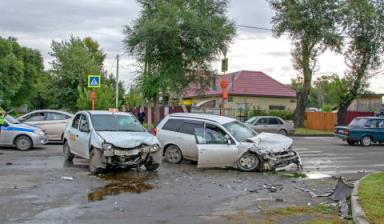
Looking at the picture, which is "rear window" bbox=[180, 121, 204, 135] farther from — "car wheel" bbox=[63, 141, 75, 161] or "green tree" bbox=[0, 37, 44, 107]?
"green tree" bbox=[0, 37, 44, 107]

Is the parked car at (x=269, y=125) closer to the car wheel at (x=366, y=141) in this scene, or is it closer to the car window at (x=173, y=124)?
the car wheel at (x=366, y=141)

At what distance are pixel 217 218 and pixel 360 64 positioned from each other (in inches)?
1359

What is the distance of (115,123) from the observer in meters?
13.4

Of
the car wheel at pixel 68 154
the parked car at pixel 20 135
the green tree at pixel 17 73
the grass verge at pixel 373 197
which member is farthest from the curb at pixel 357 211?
the green tree at pixel 17 73

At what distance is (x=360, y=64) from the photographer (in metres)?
38.8

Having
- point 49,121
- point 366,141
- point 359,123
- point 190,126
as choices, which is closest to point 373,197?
point 190,126

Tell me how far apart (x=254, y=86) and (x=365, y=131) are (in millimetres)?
22405

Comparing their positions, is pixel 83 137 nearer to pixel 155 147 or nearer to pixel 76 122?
pixel 76 122

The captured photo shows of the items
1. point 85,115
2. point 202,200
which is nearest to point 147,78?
point 85,115

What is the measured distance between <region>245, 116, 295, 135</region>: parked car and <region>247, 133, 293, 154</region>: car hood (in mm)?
15035

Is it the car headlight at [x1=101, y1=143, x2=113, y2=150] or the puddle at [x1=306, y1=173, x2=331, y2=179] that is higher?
the car headlight at [x1=101, y1=143, x2=113, y2=150]

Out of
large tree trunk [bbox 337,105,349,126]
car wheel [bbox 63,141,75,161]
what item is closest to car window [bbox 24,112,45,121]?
car wheel [bbox 63,141,75,161]

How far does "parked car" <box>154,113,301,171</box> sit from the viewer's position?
43.2 feet

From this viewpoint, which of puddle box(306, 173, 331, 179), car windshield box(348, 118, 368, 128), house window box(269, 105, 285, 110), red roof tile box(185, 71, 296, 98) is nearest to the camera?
puddle box(306, 173, 331, 179)
